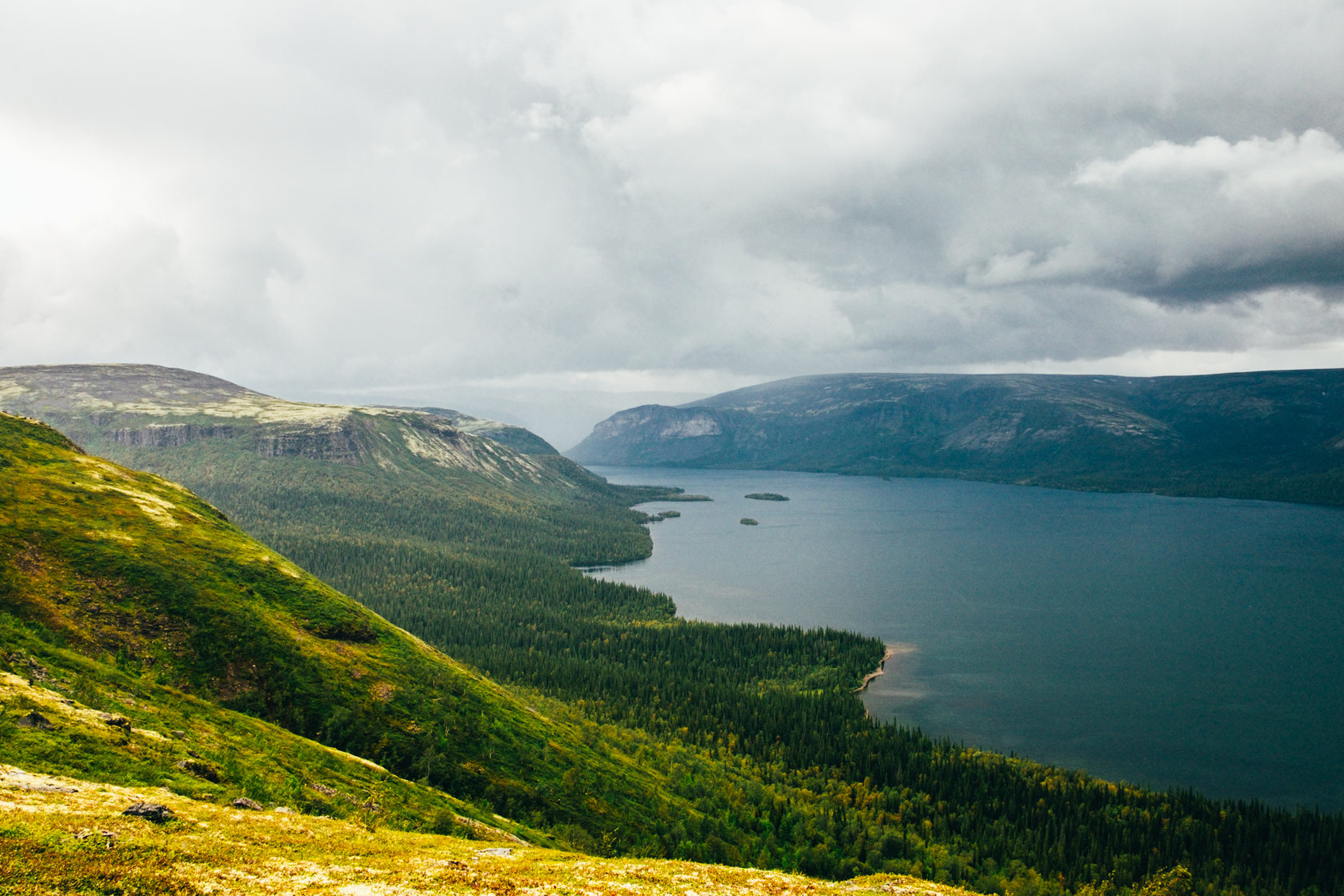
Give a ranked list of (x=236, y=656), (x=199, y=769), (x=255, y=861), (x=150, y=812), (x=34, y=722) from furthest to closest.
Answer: (x=236, y=656) < (x=199, y=769) < (x=34, y=722) < (x=150, y=812) < (x=255, y=861)

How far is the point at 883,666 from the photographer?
164625 mm

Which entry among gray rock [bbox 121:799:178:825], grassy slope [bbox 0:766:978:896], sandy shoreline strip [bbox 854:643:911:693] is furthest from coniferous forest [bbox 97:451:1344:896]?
gray rock [bbox 121:799:178:825]

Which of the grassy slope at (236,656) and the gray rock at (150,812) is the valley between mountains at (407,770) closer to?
the grassy slope at (236,656)

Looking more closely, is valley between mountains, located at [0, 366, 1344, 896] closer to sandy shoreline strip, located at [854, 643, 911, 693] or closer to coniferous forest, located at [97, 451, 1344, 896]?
coniferous forest, located at [97, 451, 1344, 896]

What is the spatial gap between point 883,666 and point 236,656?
13779 cm

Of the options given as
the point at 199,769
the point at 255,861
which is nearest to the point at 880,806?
the point at 199,769

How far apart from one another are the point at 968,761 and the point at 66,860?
117 metres

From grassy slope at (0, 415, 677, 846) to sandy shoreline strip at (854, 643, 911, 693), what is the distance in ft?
238

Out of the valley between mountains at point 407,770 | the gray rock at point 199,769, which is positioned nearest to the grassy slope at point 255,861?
the valley between mountains at point 407,770

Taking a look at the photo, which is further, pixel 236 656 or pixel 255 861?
pixel 236 656

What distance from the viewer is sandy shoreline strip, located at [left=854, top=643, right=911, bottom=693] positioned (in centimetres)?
15075

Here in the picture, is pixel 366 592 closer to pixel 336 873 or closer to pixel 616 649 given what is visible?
pixel 616 649

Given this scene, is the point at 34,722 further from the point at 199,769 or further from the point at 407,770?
the point at 407,770

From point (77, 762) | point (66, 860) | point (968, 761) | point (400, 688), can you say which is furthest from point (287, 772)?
point (968, 761)
